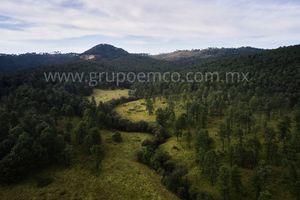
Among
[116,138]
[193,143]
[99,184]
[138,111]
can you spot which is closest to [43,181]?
[99,184]

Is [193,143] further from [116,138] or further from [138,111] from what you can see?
[138,111]

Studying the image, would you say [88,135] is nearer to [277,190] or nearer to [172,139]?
[172,139]

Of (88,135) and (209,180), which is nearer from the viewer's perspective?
(209,180)

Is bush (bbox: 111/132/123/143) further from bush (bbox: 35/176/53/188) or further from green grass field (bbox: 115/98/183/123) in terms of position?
bush (bbox: 35/176/53/188)

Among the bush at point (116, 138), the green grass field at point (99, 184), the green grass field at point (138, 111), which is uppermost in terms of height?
the green grass field at point (138, 111)

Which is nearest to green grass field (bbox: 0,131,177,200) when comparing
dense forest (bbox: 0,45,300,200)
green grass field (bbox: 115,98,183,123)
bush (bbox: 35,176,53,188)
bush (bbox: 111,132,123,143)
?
bush (bbox: 35,176,53,188)

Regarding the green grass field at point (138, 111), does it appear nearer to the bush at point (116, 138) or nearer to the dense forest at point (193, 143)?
the dense forest at point (193, 143)

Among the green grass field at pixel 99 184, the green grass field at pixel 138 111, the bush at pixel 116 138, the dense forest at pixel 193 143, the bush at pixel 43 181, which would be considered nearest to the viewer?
the green grass field at pixel 99 184

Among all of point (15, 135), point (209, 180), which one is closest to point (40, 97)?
point (15, 135)

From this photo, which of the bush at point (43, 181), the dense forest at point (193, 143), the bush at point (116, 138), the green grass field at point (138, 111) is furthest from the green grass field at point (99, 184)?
the green grass field at point (138, 111)
